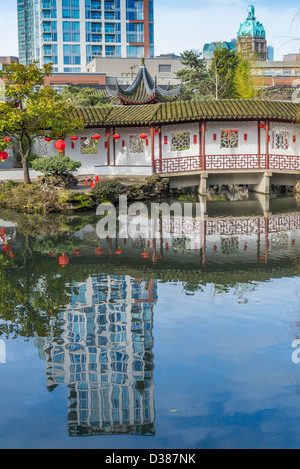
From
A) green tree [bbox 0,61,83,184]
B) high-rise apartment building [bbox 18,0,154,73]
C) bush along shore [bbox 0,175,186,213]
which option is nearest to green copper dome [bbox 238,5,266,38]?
high-rise apartment building [bbox 18,0,154,73]

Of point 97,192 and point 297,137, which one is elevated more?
point 297,137

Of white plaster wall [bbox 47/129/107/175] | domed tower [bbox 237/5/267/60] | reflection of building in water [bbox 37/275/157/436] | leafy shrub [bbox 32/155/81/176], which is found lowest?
reflection of building in water [bbox 37/275/157/436]

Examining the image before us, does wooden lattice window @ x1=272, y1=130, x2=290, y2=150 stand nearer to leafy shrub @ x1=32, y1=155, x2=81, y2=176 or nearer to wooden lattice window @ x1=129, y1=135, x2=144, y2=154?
wooden lattice window @ x1=129, y1=135, x2=144, y2=154

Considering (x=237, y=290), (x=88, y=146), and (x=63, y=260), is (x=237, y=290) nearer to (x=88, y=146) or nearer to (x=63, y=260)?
(x=63, y=260)

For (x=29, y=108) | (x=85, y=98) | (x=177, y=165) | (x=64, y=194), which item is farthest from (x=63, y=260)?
(x=85, y=98)

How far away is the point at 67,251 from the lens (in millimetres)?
14938

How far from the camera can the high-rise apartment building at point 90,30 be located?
79875 mm

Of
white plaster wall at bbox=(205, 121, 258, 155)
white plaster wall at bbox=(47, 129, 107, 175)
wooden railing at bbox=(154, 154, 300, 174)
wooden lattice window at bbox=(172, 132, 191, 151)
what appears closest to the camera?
wooden railing at bbox=(154, 154, 300, 174)

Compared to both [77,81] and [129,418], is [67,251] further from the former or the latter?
[77,81]

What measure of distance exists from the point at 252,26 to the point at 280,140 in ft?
385

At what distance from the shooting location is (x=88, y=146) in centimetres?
2923

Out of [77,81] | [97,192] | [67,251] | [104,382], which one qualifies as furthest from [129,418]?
[77,81]

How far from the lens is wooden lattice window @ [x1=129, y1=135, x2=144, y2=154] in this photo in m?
29.1
